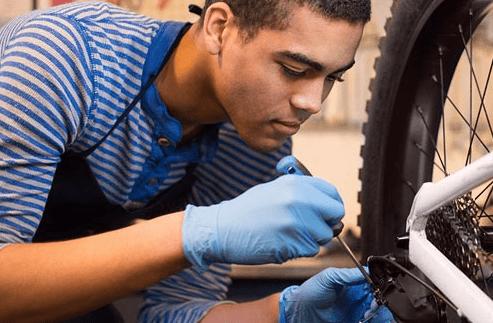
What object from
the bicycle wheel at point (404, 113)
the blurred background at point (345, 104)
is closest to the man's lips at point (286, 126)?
the bicycle wheel at point (404, 113)

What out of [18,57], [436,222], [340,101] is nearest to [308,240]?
[436,222]

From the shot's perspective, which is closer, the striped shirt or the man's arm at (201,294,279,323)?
the striped shirt

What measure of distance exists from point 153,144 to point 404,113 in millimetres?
453

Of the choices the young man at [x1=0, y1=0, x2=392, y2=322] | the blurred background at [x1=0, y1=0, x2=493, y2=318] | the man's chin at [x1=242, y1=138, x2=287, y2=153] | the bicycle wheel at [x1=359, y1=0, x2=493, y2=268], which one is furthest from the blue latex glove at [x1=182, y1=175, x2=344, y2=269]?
the blurred background at [x1=0, y1=0, x2=493, y2=318]

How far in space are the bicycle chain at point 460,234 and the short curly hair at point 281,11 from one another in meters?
0.27

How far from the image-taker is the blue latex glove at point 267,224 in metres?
1.15

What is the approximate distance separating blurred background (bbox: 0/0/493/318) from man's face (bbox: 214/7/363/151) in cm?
117

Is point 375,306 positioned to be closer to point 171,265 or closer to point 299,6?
point 171,265

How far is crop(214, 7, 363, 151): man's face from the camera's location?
1263 mm

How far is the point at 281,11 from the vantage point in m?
1.27

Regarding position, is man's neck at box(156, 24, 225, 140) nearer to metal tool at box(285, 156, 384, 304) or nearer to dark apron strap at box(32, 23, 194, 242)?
dark apron strap at box(32, 23, 194, 242)

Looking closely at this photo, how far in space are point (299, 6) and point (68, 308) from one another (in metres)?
0.46

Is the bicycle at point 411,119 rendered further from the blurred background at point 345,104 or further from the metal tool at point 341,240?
the blurred background at point 345,104

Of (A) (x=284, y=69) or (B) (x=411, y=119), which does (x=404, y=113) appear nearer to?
(B) (x=411, y=119)
